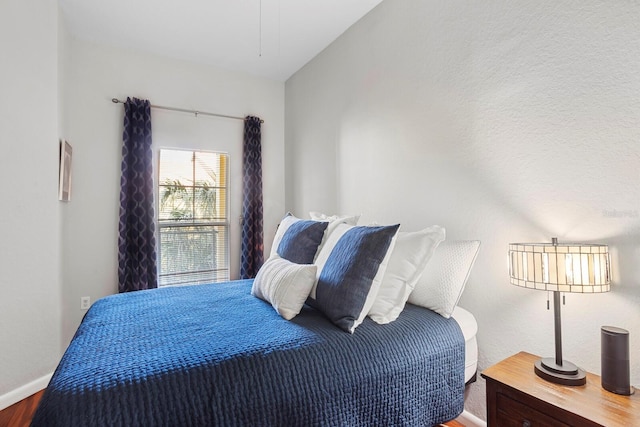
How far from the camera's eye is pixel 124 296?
76.3 inches

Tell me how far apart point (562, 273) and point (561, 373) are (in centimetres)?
37

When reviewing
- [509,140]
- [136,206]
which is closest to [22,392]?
[136,206]

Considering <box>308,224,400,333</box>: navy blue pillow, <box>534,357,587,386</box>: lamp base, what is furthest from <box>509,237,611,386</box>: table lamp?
<box>308,224,400,333</box>: navy blue pillow

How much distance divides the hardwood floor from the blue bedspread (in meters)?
0.88

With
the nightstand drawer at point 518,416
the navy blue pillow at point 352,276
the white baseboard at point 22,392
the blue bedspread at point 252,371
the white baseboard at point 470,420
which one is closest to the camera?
the blue bedspread at point 252,371

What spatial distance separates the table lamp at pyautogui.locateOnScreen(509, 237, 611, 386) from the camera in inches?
44.7

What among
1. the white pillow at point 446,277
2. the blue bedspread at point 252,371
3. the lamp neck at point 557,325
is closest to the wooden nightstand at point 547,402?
the lamp neck at point 557,325

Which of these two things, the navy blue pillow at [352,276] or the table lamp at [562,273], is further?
the navy blue pillow at [352,276]

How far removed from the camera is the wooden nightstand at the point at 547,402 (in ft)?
3.27

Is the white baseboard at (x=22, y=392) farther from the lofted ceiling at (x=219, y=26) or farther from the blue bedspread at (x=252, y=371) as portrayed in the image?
the lofted ceiling at (x=219, y=26)

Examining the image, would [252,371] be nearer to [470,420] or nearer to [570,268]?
[570,268]

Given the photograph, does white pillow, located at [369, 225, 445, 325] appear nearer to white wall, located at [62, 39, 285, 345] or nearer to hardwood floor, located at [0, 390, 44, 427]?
hardwood floor, located at [0, 390, 44, 427]

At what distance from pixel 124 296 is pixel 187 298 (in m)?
0.39

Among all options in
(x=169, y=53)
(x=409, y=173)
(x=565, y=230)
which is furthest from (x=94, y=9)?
(x=565, y=230)
